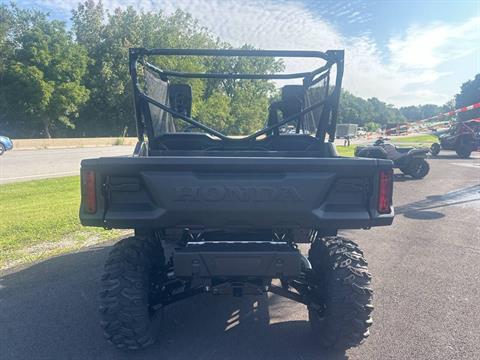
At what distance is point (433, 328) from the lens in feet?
10.1

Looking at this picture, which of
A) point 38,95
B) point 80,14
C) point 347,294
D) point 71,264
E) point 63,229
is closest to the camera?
point 347,294

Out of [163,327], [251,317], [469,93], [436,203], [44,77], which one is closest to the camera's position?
[163,327]

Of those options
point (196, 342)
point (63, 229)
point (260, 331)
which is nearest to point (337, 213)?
point (260, 331)

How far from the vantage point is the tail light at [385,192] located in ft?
7.98

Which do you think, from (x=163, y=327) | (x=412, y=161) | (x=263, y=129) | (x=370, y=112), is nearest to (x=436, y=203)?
(x=412, y=161)

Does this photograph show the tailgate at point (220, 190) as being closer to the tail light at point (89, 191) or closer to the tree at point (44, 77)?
the tail light at point (89, 191)

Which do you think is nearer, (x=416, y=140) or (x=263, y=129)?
(x=263, y=129)

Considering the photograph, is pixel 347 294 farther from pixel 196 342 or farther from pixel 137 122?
pixel 137 122

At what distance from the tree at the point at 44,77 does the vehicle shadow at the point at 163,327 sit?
3775 centimetres

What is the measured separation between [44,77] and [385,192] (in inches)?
1643

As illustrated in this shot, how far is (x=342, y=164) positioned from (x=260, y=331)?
1633 mm

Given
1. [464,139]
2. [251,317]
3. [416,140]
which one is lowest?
[416,140]

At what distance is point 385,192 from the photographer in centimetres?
246

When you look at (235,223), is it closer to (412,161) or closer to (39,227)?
(39,227)
